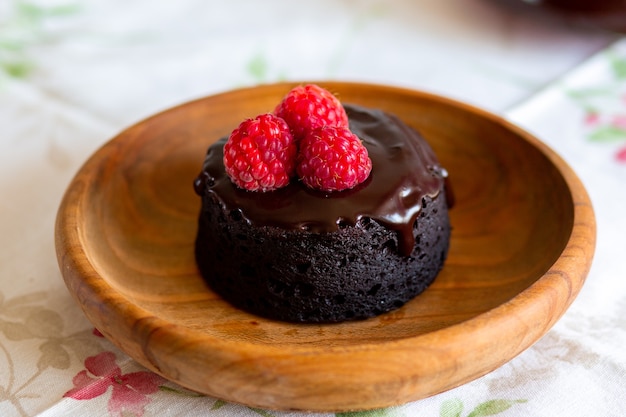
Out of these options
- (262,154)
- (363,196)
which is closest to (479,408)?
(363,196)

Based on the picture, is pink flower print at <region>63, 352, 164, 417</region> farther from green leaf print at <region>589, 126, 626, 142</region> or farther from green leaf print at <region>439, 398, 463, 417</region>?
green leaf print at <region>589, 126, 626, 142</region>

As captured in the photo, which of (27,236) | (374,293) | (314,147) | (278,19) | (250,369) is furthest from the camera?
(278,19)

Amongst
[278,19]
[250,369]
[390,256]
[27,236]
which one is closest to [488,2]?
[278,19]

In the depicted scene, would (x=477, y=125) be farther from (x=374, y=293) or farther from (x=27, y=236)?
(x=27, y=236)

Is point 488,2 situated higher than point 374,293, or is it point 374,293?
point 488,2

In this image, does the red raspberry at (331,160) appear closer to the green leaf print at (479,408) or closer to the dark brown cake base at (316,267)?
the dark brown cake base at (316,267)

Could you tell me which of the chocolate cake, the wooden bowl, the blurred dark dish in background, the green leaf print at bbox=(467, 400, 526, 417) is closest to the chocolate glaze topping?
the chocolate cake
